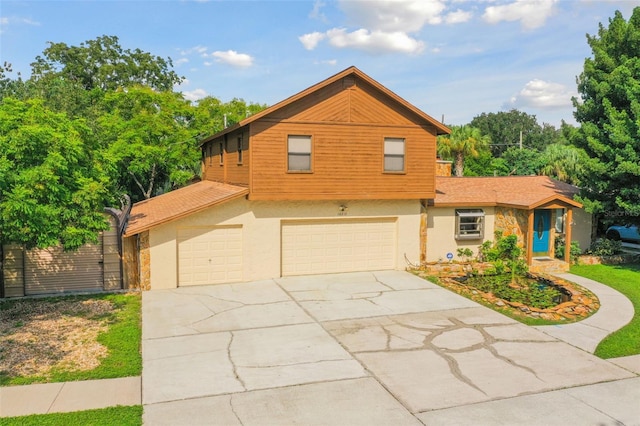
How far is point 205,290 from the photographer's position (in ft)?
49.3

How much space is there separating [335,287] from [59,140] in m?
8.98

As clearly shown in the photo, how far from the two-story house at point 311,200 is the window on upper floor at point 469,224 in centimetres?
196

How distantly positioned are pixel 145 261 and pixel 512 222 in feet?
47.6

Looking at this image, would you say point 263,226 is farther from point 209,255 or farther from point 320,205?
point 320,205

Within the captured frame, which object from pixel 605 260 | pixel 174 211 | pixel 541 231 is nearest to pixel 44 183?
pixel 174 211

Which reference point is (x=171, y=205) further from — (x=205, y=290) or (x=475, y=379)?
(x=475, y=379)

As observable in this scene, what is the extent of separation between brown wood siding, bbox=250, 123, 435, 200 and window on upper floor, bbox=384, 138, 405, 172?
0.19 m

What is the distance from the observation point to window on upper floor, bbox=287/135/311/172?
53.5 feet

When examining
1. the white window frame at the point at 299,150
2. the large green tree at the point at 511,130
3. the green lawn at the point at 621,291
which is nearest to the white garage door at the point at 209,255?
the white window frame at the point at 299,150

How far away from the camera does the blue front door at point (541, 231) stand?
2005 cm

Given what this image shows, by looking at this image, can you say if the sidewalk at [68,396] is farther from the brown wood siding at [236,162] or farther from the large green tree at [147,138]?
the large green tree at [147,138]

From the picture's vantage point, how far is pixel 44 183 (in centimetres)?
1155

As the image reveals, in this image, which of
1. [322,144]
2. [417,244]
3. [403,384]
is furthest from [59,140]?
[417,244]

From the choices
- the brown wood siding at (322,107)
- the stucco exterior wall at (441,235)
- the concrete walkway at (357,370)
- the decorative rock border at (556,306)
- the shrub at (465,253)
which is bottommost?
the concrete walkway at (357,370)
